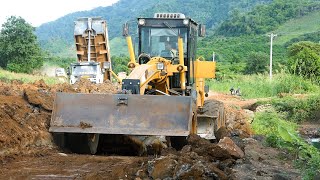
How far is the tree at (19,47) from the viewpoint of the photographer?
180 ft

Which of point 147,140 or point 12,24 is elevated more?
point 12,24

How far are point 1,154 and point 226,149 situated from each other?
355 centimetres

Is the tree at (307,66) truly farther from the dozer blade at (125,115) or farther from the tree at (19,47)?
the tree at (19,47)

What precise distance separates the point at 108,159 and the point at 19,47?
48174 millimetres

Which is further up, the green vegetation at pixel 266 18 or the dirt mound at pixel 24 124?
the green vegetation at pixel 266 18

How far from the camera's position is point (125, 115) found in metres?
9.19

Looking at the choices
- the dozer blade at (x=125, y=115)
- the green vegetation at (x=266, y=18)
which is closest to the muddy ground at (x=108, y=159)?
the dozer blade at (x=125, y=115)

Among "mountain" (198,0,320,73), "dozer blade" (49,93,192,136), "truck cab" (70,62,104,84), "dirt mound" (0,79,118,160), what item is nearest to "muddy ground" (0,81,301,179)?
"dirt mound" (0,79,118,160)

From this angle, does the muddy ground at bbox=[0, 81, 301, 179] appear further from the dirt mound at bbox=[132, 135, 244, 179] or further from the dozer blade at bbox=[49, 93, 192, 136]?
the dozer blade at bbox=[49, 93, 192, 136]

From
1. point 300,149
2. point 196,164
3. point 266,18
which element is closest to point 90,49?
point 300,149

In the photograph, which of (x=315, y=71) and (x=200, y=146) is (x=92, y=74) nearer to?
(x=315, y=71)

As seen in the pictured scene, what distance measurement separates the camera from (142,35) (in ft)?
37.3

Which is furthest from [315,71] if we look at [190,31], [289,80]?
[190,31]

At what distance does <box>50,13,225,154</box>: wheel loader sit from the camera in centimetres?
914
